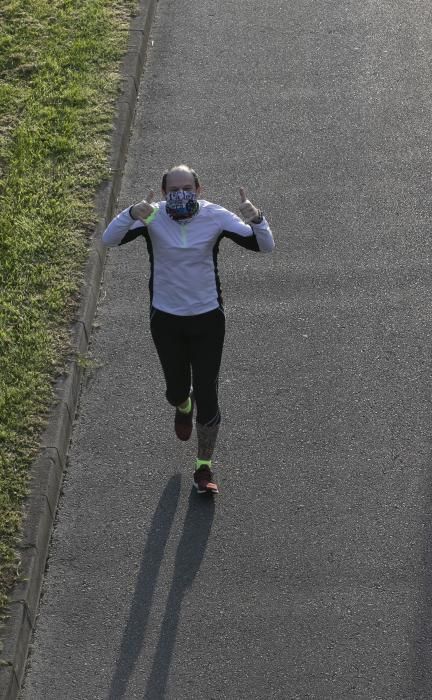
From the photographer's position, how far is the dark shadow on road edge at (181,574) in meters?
5.97

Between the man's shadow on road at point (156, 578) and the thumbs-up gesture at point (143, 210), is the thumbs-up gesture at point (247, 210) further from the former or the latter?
the man's shadow on road at point (156, 578)

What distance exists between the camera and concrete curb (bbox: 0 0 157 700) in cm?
600

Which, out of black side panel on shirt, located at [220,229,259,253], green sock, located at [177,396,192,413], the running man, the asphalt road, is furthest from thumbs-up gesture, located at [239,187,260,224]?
the asphalt road

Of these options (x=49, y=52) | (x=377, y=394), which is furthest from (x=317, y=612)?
(x=49, y=52)

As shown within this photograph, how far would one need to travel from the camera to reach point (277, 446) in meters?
7.22

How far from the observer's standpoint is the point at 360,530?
6633 mm

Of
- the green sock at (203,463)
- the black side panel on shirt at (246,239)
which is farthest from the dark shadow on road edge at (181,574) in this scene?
the black side panel on shirt at (246,239)

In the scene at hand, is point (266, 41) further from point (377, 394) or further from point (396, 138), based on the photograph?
point (377, 394)

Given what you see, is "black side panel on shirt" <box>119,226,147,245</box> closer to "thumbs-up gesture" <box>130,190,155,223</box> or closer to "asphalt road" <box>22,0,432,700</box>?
"thumbs-up gesture" <box>130,190,155,223</box>

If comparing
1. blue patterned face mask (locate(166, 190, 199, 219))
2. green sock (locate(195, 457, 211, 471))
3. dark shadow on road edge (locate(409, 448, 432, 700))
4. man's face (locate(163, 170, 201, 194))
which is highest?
man's face (locate(163, 170, 201, 194))

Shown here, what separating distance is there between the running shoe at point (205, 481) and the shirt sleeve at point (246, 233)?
137cm

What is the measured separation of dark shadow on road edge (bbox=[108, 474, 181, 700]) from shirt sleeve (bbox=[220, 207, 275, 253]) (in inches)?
60.7

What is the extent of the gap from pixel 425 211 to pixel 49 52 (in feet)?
12.7

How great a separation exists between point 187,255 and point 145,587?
5.80ft
